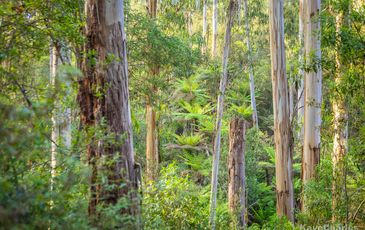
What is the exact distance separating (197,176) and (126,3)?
20.3ft

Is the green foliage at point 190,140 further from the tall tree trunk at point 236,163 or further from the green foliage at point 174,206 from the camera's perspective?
the green foliage at point 174,206

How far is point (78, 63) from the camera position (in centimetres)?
474

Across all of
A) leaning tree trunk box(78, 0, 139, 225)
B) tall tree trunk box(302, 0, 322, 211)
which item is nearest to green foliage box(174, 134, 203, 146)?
tall tree trunk box(302, 0, 322, 211)

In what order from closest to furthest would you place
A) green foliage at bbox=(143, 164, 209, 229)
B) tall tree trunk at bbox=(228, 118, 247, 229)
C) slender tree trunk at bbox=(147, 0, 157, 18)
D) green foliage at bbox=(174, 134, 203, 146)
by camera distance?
green foliage at bbox=(143, 164, 209, 229), tall tree trunk at bbox=(228, 118, 247, 229), slender tree trunk at bbox=(147, 0, 157, 18), green foliage at bbox=(174, 134, 203, 146)

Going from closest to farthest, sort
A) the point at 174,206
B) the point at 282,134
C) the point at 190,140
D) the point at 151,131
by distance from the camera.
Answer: the point at 174,206
the point at 282,134
the point at 151,131
the point at 190,140

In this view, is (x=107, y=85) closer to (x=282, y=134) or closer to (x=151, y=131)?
(x=282, y=134)

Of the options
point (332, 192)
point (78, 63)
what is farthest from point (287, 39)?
point (78, 63)

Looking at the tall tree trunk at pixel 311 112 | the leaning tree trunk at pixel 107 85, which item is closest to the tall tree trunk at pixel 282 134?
the tall tree trunk at pixel 311 112

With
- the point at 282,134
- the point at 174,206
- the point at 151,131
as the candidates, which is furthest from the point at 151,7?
the point at 174,206

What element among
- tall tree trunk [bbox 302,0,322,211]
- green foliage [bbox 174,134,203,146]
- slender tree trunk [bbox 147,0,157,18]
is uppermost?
slender tree trunk [bbox 147,0,157,18]

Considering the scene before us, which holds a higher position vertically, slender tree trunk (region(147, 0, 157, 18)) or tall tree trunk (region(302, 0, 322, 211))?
slender tree trunk (region(147, 0, 157, 18))

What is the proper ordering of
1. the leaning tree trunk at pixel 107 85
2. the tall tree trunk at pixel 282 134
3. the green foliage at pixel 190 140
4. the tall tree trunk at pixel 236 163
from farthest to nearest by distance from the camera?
the green foliage at pixel 190 140
the tall tree trunk at pixel 236 163
the tall tree trunk at pixel 282 134
the leaning tree trunk at pixel 107 85

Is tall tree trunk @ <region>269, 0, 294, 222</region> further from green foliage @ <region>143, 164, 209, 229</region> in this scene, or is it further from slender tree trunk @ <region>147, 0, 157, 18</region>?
slender tree trunk @ <region>147, 0, 157, 18</region>

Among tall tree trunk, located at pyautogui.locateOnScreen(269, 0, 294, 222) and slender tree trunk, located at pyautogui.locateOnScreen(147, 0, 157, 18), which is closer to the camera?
tall tree trunk, located at pyautogui.locateOnScreen(269, 0, 294, 222)
